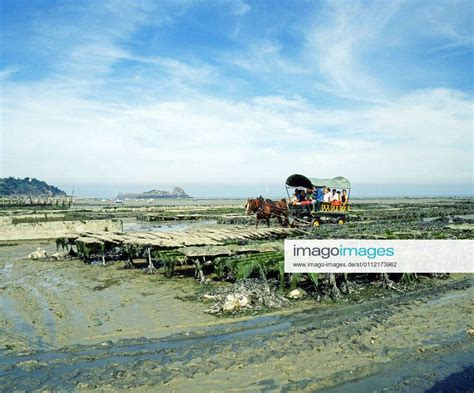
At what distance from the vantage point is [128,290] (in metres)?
12.3

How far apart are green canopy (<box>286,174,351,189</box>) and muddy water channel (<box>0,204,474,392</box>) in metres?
15.4

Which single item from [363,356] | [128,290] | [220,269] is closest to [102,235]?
[128,290]

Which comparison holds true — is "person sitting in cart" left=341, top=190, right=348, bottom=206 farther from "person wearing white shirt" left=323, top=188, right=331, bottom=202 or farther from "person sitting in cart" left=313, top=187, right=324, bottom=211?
"person sitting in cart" left=313, top=187, right=324, bottom=211

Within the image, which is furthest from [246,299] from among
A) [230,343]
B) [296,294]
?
[230,343]

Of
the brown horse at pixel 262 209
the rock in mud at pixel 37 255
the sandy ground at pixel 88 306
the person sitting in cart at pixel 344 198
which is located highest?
the person sitting in cart at pixel 344 198

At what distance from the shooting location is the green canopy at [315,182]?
2695 centimetres

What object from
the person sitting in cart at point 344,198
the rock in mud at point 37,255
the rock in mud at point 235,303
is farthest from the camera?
the person sitting in cart at point 344,198

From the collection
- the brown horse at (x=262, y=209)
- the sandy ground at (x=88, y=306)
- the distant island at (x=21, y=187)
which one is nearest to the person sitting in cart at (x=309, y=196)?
the brown horse at (x=262, y=209)

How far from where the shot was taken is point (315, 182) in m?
28.2

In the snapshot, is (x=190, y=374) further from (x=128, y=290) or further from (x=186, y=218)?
(x=186, y=218)

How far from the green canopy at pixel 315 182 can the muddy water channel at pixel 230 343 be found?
50.5 ft

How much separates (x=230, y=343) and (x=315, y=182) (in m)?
21.6

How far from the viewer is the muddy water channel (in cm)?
627

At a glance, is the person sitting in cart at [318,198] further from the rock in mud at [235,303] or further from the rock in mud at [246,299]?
the rock in mud at [235,303]
